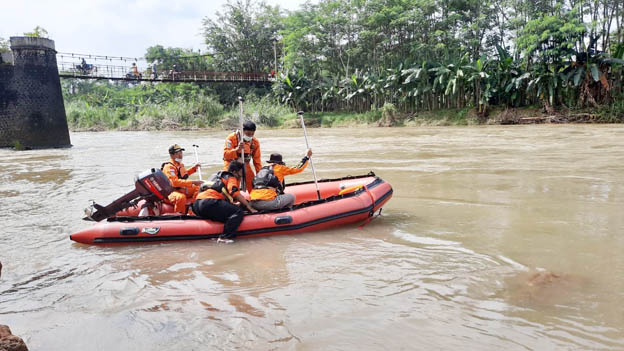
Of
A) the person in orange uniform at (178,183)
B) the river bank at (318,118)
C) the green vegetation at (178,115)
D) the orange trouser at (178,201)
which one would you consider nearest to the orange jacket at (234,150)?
the person in orange uniform at (178,183)

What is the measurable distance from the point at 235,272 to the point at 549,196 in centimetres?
443

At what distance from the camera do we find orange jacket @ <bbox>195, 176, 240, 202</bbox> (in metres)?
4.87

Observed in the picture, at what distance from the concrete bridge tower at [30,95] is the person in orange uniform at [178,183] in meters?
13.6

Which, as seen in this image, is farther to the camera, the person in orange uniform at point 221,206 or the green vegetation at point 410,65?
the green vegetation at point 410,65

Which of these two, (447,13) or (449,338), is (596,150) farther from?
(447,13)

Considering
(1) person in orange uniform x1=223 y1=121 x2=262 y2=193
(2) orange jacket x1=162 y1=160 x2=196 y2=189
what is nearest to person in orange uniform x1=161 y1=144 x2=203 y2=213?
(2) orange jacket x1=162 y1=160 x2=196 y2=189

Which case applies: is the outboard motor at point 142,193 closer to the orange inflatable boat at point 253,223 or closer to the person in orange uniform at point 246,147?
the orange inflatable boat at point 253,223

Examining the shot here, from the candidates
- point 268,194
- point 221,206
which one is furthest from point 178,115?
point 221,206

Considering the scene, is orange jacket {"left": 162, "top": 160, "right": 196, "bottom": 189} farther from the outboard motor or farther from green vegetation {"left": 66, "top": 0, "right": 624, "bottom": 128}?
green vegetation {"left": 66, "top": 0, "right": 624, "bottom": 128}

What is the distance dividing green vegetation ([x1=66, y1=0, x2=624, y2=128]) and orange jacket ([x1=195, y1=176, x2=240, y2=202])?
51.7 ft

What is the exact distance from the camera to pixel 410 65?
75.4 ft

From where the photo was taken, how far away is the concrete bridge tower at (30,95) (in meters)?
16.1

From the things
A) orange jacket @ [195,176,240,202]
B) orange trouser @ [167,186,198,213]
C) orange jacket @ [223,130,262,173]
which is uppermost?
orange jacket @ [223,130,262,173]

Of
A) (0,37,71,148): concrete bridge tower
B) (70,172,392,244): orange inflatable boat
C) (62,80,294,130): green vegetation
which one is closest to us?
(70,172,392,244): orange inflatable boat
